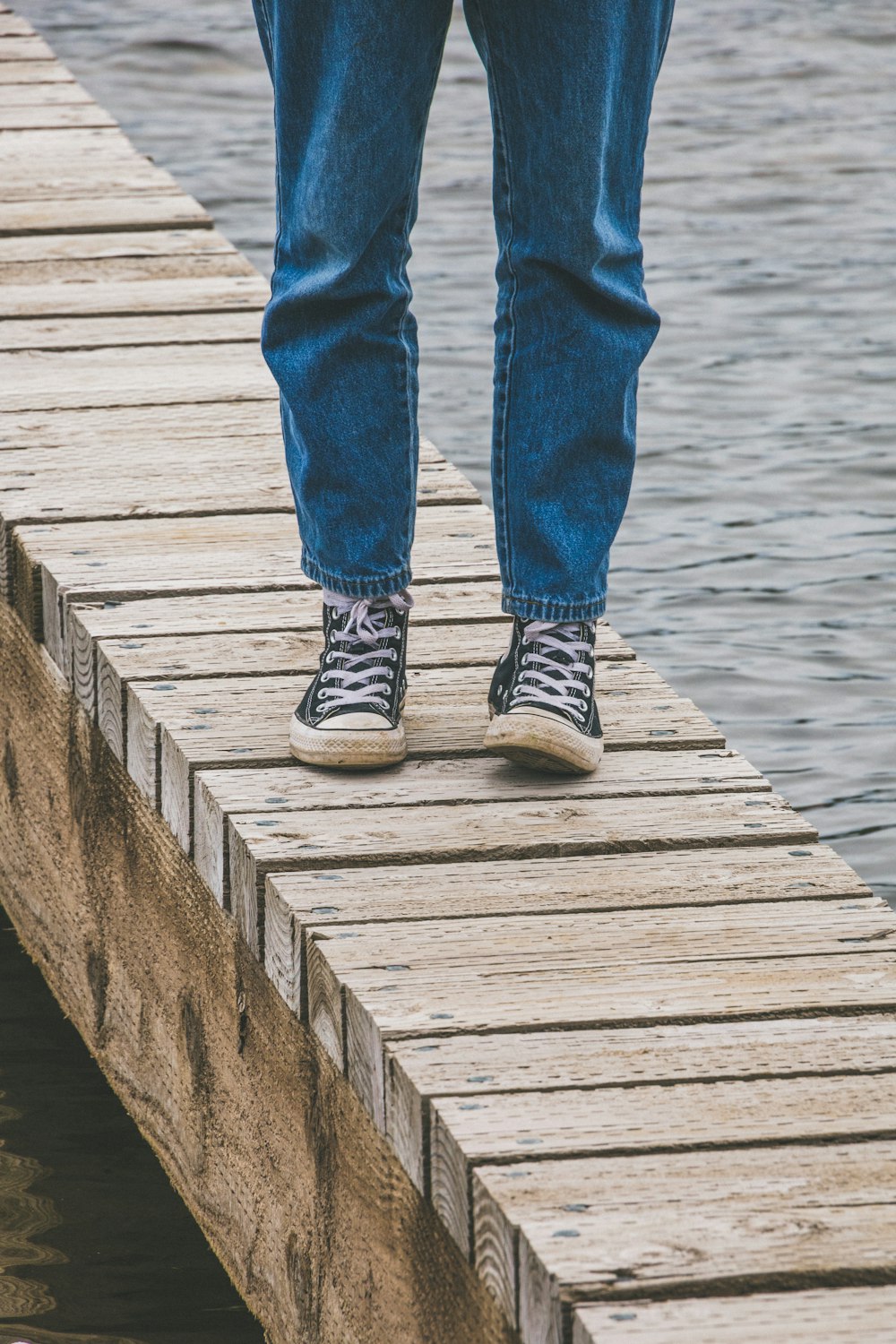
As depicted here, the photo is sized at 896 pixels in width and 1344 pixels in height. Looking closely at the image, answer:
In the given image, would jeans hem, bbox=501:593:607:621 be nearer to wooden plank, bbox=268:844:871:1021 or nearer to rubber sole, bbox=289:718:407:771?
rubber sole, bbox=289:718:407:771

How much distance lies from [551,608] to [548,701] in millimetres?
101

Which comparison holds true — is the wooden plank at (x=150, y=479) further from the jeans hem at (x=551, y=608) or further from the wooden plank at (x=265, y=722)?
the jeans hem at (x=551, y=608)

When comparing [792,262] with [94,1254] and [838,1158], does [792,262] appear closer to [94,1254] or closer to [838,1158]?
[94,1254]

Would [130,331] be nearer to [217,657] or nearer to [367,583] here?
[217,657]

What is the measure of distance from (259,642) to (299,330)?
551 millimetres

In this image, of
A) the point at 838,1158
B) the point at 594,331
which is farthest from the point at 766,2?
the point at 838,1158

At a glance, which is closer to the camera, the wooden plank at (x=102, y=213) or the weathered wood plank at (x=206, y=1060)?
the weathered wood plank at (x=206, y=1060)

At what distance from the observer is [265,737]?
8.47 ft

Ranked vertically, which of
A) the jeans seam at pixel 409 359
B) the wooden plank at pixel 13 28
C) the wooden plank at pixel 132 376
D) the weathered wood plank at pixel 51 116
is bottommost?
the wooden plank at pixel 13 28

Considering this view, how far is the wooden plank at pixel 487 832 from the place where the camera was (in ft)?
7.61

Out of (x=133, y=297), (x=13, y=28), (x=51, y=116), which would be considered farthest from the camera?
(x=13, y=28)

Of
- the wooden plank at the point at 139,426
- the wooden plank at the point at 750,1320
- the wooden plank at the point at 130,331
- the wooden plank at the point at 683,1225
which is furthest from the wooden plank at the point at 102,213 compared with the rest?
the wooden plank at the point at 750,1320

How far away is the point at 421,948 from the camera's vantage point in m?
2.13

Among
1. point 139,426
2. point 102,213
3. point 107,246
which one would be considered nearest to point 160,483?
point 139,426
